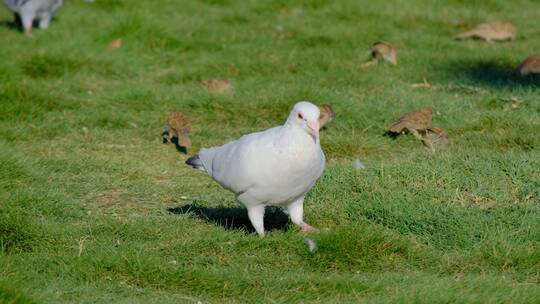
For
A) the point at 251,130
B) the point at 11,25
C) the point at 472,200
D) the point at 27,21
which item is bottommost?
the point at 11,25

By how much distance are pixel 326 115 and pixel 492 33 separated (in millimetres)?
3302

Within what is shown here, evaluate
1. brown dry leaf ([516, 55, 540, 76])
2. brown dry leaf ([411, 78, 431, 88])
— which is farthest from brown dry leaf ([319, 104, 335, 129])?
brown dry leaf ([516, 55, 540, 76])

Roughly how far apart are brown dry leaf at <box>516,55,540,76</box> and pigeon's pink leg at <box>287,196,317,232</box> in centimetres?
352

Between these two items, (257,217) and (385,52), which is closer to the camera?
(257,217)

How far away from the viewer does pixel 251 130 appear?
673 centimetres

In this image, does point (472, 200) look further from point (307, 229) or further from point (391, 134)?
point (391, 134)

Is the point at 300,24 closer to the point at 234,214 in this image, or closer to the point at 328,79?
the point at 328,79

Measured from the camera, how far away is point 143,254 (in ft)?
14.1

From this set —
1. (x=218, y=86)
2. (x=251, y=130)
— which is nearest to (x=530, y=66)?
(x=251, y=130)

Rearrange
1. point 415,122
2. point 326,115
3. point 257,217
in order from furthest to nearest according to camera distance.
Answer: point 326,115, point 415,122, point 257,217

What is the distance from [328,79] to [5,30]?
366 centimetres

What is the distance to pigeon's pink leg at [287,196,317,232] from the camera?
462cm

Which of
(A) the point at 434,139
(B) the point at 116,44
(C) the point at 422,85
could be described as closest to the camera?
(A) the point at 434,139

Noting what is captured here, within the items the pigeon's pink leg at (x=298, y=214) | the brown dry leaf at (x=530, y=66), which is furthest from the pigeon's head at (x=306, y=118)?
the brown dry leaf at (x=530, y=66)
